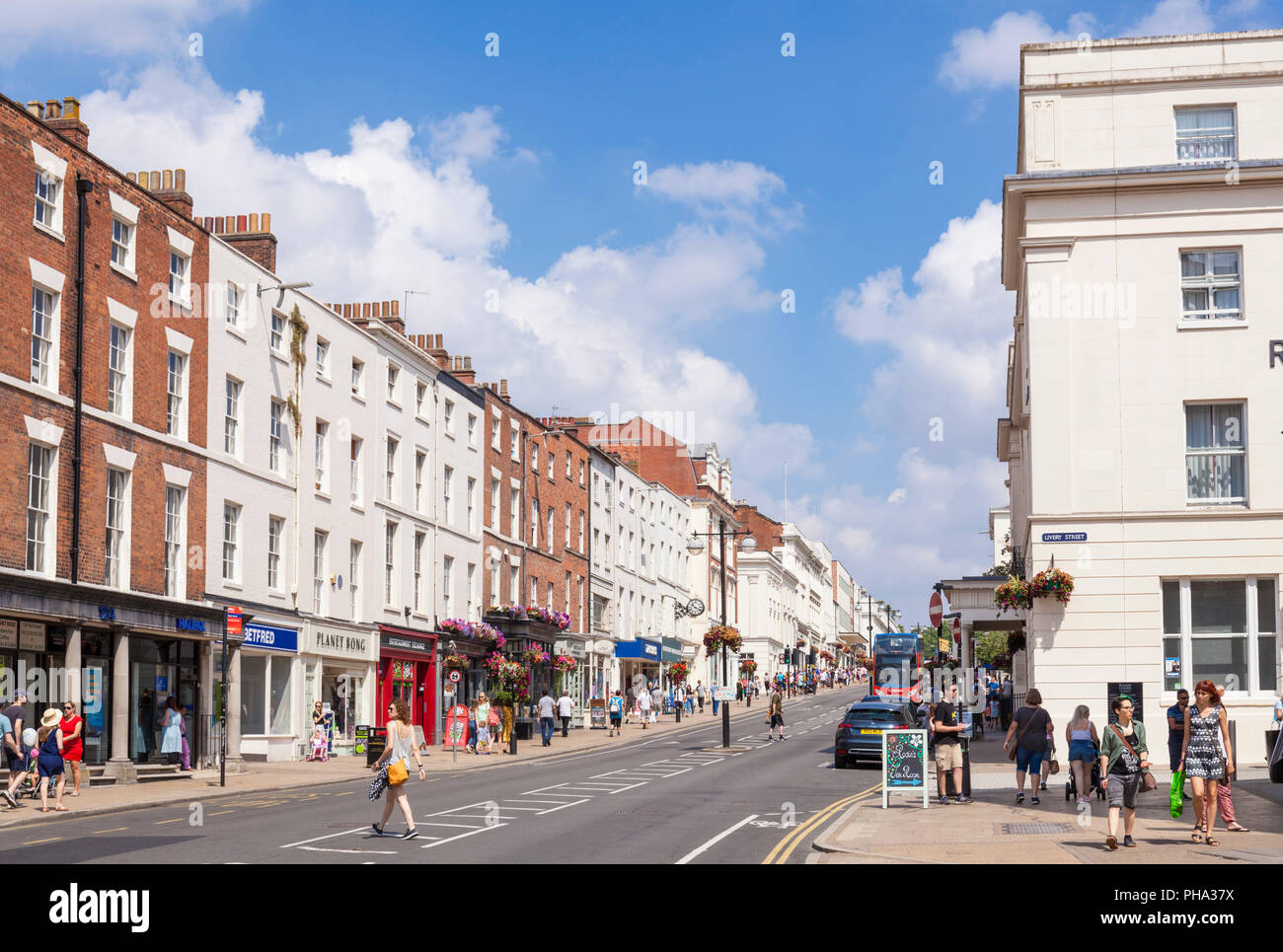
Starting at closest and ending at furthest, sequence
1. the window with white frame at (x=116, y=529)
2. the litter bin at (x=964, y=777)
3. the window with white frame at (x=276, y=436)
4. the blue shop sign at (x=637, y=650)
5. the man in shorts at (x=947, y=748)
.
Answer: the man in shorts at (x=947, y=748) < the litter bin at (x=964, y=777) < the window with white frame at (x=116, y=529) < the window with white frame at (x=276, y=436) < the blue shop sign at (x=637, y=650)

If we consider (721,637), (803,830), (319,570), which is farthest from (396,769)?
(721,637)

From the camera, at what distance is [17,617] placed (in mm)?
27547

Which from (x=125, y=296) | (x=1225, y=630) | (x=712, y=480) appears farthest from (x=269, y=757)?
(x=712, y=480)

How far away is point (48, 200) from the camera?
29.4m

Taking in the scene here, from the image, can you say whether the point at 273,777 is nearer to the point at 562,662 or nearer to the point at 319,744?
the point at 319,744

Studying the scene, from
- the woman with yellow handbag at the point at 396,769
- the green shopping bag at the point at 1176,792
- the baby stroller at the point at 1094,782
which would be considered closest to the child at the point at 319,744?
the woman with yellow handbag at the point at 396,769

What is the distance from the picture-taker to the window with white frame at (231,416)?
3647 cm

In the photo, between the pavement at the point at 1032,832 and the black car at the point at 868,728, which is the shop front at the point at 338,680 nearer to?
the black car at the point at 868,728

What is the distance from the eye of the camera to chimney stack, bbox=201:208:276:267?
1543 inches

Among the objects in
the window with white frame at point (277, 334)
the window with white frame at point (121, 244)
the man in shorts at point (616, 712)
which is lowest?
the man in shorts at point (616, 712)

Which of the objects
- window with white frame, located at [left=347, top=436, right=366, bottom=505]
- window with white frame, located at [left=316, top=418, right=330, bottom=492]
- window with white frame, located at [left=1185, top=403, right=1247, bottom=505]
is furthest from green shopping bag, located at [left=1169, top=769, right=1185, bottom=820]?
window with white frame, located at [left=347, top=436, right=366, bottom=505]

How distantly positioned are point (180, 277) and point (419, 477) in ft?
49.5

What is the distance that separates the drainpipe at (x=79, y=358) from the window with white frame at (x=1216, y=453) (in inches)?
915

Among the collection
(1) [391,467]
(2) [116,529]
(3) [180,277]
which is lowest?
(2) [116,529]
